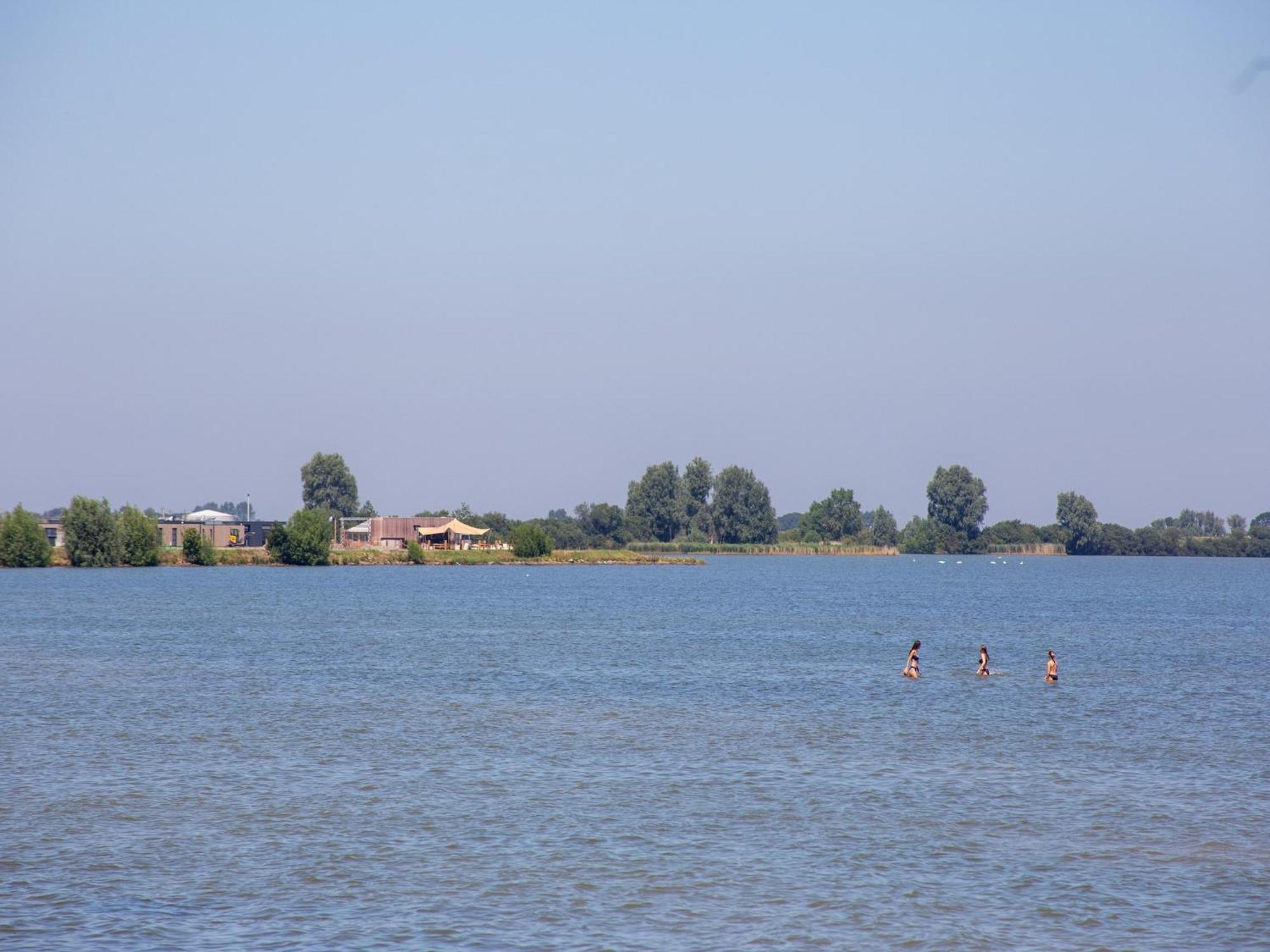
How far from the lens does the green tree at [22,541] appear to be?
146750 millimetres

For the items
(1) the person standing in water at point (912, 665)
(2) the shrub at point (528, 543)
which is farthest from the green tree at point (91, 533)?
(1) the person standing in water at point (912, 665)

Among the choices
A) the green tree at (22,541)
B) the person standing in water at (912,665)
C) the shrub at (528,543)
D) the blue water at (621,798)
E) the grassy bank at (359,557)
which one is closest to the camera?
the blue water at (621,798)

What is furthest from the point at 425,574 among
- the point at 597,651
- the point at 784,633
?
the point at 597,651

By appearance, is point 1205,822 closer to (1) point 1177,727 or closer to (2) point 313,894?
(1) point 1177,727

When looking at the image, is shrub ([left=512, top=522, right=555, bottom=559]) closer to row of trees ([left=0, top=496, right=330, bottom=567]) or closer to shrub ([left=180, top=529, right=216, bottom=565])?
row of trees ([left=0, top=496, right=330, bottom=567])

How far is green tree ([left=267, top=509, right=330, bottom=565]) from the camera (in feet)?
549

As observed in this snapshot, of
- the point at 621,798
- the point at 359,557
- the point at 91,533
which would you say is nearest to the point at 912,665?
the point at 621,798

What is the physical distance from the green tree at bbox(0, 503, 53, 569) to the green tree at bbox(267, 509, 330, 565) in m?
29.0

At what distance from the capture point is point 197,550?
162 m

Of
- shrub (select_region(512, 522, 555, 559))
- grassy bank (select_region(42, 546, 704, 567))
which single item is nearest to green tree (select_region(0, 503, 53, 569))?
grassy bank (select_region(42, 546, 704, 567))

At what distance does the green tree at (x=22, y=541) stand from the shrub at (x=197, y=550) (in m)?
17.6

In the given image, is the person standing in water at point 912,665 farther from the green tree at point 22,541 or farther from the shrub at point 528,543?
the shrub at point 528,543

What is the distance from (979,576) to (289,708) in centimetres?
16127

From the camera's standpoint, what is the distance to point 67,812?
2475 cm
